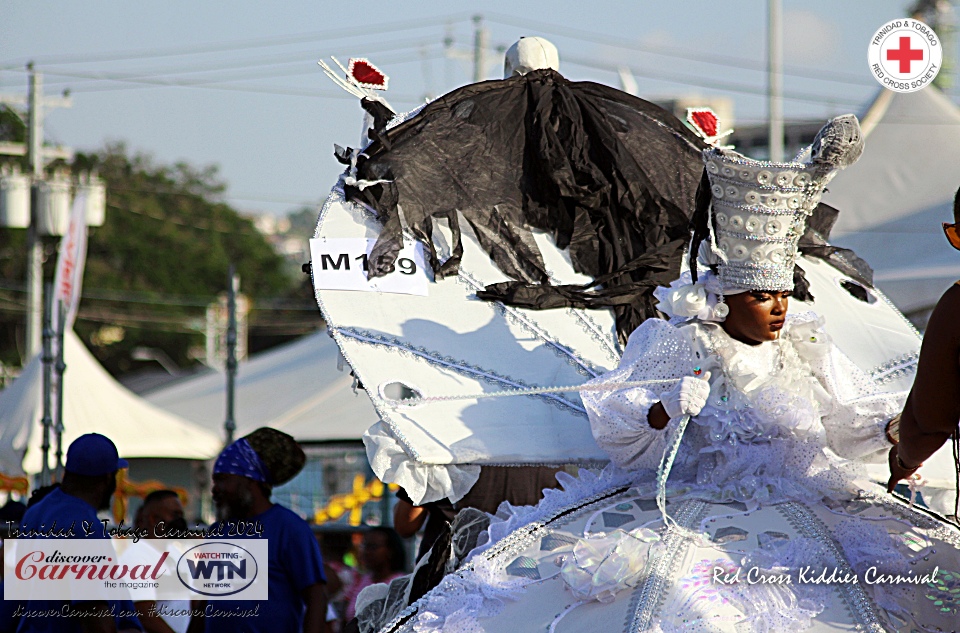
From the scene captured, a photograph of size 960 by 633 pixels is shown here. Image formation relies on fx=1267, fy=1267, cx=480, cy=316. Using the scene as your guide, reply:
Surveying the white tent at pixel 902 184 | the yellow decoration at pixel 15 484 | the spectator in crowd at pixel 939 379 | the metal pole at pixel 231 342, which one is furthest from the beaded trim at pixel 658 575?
the yellow decoration at pixel 15 484

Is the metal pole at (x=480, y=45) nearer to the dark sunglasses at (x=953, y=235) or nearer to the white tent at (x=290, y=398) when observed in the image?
the white tent at (x=290, y=398)

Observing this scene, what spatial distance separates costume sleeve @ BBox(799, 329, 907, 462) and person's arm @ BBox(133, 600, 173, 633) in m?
2.75

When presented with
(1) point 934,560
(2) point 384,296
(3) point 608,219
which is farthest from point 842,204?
(1) point 934,560

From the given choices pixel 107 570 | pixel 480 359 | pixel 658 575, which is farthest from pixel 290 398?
pixel 658 575

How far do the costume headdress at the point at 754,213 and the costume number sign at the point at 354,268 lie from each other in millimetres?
1081

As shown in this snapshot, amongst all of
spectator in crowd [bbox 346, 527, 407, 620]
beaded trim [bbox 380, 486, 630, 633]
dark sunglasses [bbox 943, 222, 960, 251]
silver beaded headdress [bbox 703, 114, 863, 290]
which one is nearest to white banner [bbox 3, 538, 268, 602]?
beaded trim [bbox 380, 486, 630, 633]

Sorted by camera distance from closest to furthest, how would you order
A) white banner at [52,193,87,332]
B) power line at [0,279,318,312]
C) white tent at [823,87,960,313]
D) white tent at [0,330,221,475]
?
white tent at [823,87,960,313] → white banner at [52,193,87,332] → white tent at [0,330,221,475] → power line at [0,279,318,312]

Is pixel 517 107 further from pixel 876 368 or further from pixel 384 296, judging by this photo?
pixel 876 368

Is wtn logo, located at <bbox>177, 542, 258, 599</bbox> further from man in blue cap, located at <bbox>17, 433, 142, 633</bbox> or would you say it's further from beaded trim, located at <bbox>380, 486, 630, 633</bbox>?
beaded trim, located at <bbox>380, 486, 630, 633</bbox>

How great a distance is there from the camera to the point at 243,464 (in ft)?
14.4

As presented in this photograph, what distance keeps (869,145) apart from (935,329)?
28.8ft

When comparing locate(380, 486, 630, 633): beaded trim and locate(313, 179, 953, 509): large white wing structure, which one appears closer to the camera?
locate(380, 486, 630, 633): beaded trim

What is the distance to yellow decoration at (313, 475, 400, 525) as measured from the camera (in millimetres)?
9852

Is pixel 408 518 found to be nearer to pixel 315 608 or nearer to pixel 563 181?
→ pixel 315 608
